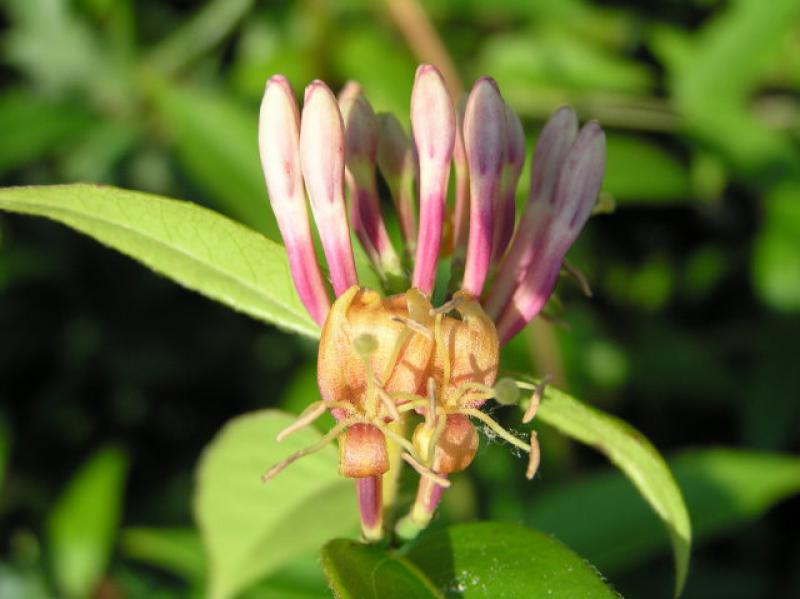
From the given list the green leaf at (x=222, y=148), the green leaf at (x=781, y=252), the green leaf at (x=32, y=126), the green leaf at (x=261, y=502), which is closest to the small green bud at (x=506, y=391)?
the green leaf at (x=261, y=502)

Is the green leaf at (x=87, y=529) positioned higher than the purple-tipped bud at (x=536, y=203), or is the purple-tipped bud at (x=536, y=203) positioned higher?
the purple-tipped bud at (x=536, y=203)

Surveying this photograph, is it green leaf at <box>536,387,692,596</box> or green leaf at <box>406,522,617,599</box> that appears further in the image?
green leaf at <box>536,387,692,596</box>

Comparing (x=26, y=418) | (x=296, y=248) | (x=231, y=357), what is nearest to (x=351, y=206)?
(x=296, y=248)

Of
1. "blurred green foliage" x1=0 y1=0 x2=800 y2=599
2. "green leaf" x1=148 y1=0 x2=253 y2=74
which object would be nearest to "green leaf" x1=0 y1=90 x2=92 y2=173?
"blurred green foliage" x1=0 y1=0 x2=800 y2=599

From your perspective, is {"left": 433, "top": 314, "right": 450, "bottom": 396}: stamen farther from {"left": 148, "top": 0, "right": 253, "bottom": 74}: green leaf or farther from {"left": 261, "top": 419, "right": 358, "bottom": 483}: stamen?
{"left": 148, "top": 0, "right": 253, "bottom": 74}: green leaf

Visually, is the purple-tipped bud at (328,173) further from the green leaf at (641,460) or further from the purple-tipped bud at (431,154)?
the green leaf at (641,460)

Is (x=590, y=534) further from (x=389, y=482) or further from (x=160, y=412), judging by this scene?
(x=160, y=412)

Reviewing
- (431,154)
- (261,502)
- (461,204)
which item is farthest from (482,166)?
(261,502)
